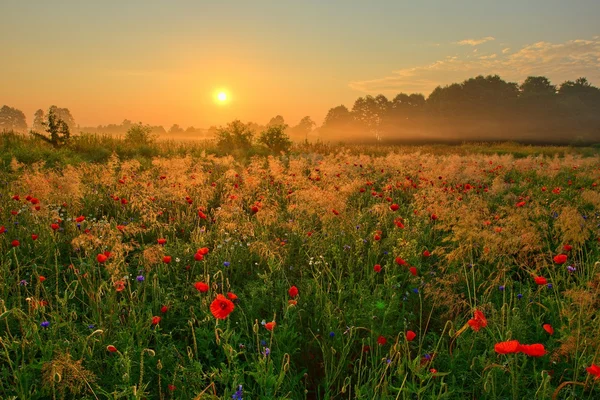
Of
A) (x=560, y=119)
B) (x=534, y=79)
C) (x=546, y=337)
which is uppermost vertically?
(x=534, y=79)

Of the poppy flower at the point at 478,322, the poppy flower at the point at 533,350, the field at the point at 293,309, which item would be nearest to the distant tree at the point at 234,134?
the field at the point at 293,309

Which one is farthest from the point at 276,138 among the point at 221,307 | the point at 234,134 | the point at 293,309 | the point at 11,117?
the point at 11,117

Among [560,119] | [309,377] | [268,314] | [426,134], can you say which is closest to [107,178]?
[268,314]

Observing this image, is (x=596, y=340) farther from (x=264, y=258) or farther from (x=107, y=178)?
(x=107, y=178)

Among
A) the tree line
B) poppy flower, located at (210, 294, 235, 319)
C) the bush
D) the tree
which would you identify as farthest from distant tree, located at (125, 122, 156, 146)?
the tree

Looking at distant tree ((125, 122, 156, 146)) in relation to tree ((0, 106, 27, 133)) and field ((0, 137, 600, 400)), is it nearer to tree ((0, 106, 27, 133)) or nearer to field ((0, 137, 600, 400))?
field ((0, 137, 600, 400))

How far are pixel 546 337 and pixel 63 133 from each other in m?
16.6

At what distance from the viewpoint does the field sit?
1.91 metres

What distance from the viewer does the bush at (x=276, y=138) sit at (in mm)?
18734

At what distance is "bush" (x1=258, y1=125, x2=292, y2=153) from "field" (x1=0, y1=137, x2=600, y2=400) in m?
13.5

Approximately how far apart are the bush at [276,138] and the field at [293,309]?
13530 mm

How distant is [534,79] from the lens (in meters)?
56.5

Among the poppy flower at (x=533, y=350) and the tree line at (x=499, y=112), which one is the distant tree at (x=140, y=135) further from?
the tree line at (x=499, y=112)

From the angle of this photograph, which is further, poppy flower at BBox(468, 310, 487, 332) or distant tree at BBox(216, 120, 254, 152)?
distant tree at BBox(216, 120, 254, 152)
